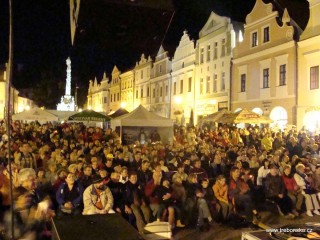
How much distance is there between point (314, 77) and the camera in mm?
20578

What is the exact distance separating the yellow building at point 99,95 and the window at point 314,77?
42.2 metres

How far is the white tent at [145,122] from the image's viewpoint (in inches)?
631

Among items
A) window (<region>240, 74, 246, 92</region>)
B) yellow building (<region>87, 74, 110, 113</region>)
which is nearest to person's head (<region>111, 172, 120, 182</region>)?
window (<region>240, 74, 246, 92</region>)

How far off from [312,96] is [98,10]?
19.8 m

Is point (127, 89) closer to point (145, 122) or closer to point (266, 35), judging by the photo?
point (266, 35)

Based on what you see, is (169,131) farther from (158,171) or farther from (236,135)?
(158,171)

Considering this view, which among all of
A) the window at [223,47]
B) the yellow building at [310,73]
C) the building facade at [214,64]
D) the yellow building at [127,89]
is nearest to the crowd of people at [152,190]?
the yellow building at [310,73]

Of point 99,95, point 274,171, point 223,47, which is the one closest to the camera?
point 274,171

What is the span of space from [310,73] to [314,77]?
35 centimetres

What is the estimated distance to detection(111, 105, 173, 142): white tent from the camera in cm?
1603

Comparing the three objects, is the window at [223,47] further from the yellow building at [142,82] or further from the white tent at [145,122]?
the yellow building at [142,82]

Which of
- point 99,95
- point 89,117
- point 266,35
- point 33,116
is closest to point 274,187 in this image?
point 89,117

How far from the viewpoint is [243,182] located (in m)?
8.77

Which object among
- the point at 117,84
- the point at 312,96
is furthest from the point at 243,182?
the point at 117,84
